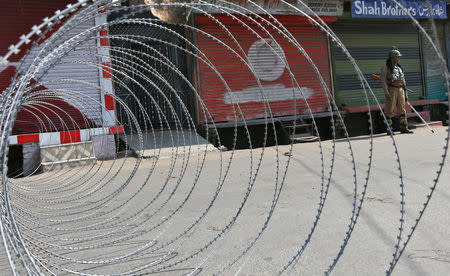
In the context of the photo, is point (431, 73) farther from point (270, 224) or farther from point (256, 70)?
point (270, 224)

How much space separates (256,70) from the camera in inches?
508

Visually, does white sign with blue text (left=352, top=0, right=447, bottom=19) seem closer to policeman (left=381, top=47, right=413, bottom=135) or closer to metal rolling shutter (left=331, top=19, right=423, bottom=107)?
metal rolling shutter (left=331, top=19, right=423, bottom=107)

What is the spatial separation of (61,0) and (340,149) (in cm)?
757

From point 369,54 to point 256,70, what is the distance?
4.65 meters

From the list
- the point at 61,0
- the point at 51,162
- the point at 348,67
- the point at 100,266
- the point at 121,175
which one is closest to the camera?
the point at 100,266

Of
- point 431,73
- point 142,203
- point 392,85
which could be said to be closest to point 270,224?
point 142,203

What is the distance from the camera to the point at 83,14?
85.7 inches

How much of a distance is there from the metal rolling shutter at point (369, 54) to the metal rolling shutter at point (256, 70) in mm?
842

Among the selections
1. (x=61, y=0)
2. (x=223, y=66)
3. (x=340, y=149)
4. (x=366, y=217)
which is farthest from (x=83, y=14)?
(x=223, y=66)

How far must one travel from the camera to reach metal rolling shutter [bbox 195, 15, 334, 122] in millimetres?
12148

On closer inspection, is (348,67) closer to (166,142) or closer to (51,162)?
(166,142)

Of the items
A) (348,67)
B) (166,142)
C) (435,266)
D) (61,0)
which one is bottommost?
(435,266)

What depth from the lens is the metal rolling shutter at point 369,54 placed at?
14281 millimetres

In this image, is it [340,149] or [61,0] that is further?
[61,0]
